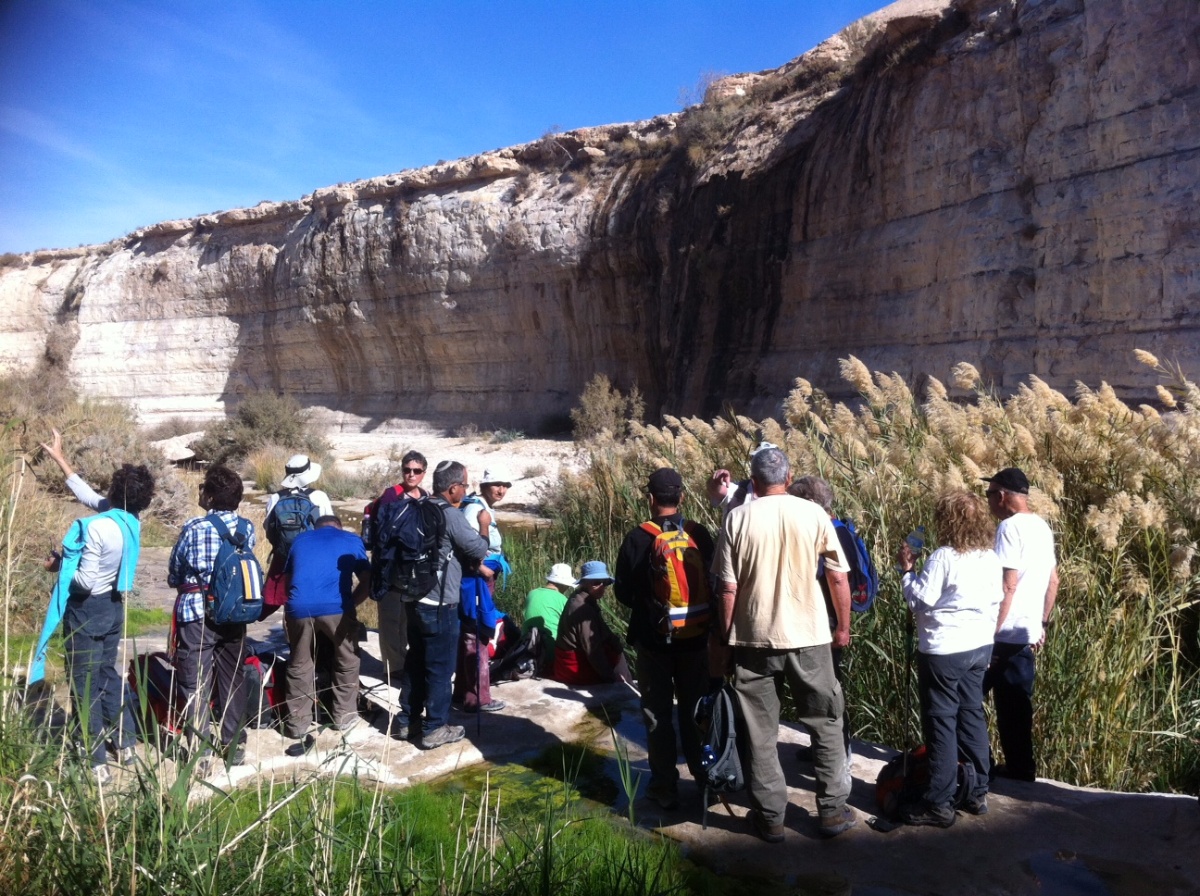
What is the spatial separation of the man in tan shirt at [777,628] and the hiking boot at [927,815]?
0.28m

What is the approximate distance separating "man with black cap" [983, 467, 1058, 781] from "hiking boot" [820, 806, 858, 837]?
3.16 feet

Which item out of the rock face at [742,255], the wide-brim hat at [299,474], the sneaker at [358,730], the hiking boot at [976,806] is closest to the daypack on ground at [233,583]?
the sneaker at [358,730]

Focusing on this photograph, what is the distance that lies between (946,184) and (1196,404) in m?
12.9

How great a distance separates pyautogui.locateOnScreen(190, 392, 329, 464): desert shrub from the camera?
2780 centimetres

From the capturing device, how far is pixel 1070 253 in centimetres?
1480

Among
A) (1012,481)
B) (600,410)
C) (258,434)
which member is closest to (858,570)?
(1012,481)

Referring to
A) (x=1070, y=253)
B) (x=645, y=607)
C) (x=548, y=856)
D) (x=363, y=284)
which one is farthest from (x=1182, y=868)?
(x=363, y=284)

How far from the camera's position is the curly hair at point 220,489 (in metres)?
4.82

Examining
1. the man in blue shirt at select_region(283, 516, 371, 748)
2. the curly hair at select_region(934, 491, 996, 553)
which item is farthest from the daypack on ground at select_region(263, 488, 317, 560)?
the curly hair at select_region(934, 491, 996, 553)

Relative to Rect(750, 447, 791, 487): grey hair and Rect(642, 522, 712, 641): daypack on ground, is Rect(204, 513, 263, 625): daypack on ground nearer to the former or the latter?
Rect(642, 522, 712, 641): daypack on ground

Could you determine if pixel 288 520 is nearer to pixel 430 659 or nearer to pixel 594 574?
pixel 430 659

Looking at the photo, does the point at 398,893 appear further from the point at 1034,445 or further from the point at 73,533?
the point at 1034,445

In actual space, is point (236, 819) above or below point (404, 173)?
below

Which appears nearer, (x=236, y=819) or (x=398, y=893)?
(x=398, y=893)
